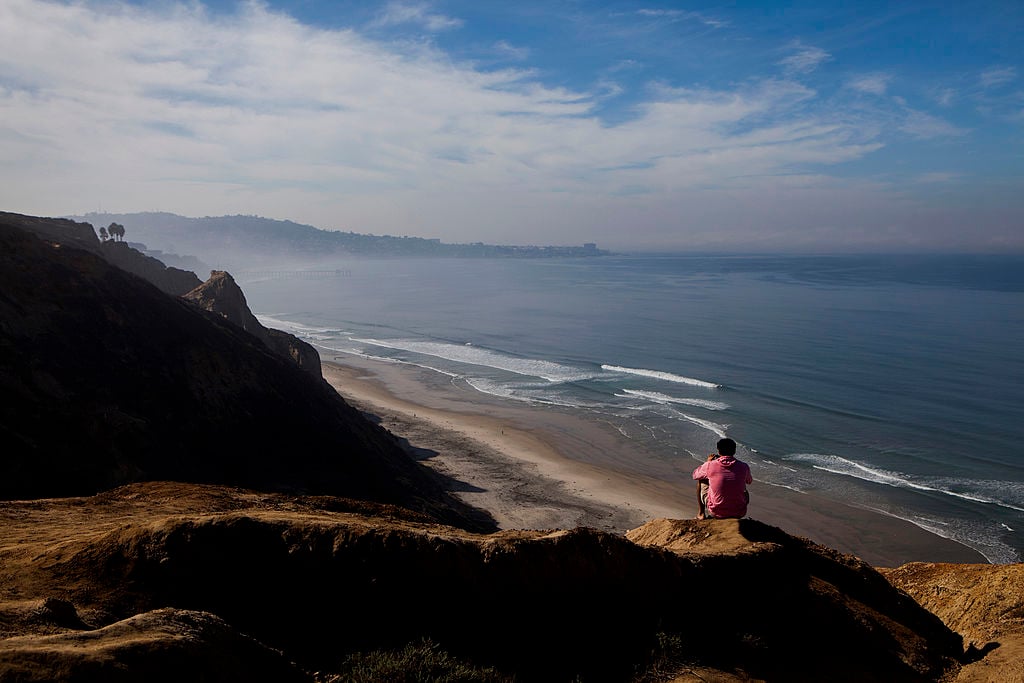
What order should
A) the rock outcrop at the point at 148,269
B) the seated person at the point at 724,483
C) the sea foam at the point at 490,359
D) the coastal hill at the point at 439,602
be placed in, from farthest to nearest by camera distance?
1. the sea foam at the point at 490,359
2. the rock outcrop at the point at 148,269
3. the seated person at the point at 724,483
4. the coastal hill at the point at 439,602

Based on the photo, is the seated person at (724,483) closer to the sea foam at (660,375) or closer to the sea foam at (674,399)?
the sea foam at (674,399)

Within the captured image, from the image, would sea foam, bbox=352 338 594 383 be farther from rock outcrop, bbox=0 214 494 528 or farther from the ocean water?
rock outcrop, bbox=0 214 494 528

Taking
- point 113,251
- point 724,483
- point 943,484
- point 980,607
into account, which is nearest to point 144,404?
point 724,483

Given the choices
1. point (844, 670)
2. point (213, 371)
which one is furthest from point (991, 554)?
point (213, 371)

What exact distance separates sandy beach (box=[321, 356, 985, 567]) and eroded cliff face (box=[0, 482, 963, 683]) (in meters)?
18.3

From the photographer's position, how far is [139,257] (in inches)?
1983

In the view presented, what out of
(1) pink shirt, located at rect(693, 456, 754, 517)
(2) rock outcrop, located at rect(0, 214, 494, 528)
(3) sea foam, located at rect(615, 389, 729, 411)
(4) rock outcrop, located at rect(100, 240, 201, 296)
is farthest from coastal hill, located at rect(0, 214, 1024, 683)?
(4) rock outcrop, located at rect(100, 240, 201, 296)

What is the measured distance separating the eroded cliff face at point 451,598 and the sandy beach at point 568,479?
18.3 m

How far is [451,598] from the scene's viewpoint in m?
7.18

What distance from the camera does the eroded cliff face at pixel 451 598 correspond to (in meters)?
6.54

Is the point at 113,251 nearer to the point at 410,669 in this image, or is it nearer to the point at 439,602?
the point at 439,602

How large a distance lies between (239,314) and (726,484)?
132 ft

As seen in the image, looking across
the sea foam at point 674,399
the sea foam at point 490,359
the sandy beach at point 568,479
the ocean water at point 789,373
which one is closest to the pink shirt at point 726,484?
the sandy beach at point 568,479

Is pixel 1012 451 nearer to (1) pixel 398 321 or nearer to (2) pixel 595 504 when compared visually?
(2) pixel 595 504
